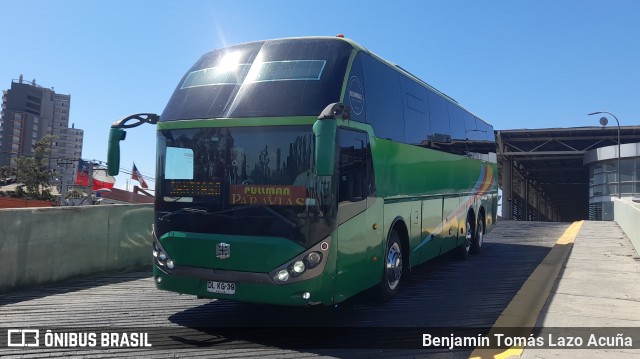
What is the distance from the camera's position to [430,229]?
892 centimetres

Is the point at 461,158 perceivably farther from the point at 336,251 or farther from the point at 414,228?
the point at 336,251

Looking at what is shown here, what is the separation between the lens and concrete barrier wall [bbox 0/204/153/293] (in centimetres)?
767

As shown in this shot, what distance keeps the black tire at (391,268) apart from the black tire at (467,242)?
4351mm

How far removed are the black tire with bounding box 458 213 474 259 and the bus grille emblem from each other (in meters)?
7.35

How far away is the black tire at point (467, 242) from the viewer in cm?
1134

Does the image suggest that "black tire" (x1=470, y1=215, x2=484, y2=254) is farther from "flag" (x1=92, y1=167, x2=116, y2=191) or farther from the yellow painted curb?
"flag" (x1=92, y1=167, x2=116, y2=191)

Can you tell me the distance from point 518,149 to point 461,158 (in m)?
39.9

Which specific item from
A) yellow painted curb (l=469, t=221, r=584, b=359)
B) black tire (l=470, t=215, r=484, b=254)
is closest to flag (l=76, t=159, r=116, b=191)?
black tire (l=470, t=215, r=484, b=254)

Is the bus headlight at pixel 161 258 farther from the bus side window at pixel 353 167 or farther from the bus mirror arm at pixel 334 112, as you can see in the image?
the bus mirror arm at pixel 334 112

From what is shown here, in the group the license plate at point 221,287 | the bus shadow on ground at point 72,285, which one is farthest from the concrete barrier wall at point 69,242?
the license plate at point 221,287

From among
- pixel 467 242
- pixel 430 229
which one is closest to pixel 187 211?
pixel 430 229

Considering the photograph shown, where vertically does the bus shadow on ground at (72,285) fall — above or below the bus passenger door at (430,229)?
below

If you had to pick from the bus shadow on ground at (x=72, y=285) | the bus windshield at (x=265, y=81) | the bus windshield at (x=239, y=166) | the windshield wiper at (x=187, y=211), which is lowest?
the bus shadow on ground at (x=72, y=285)

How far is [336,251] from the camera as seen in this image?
5500 mm
